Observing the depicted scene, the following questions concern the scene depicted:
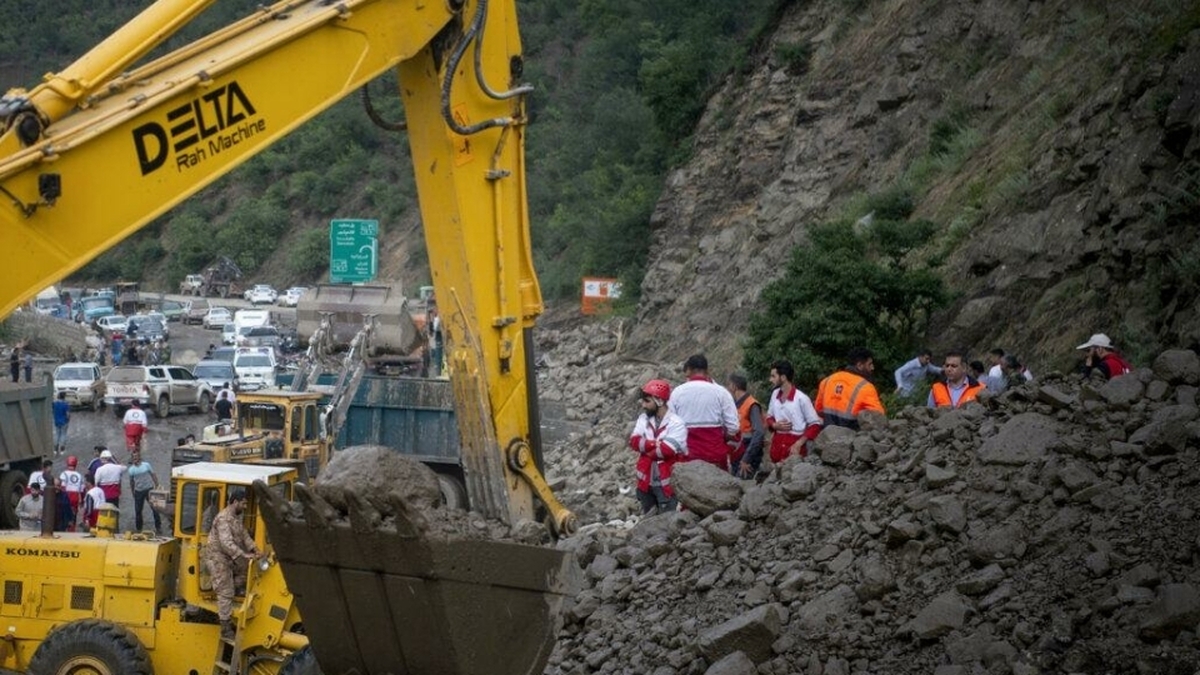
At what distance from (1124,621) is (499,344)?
17.7 ft

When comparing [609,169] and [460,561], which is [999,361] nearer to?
[460,561]

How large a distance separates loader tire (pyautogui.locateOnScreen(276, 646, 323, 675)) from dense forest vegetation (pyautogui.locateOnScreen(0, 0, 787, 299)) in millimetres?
30066

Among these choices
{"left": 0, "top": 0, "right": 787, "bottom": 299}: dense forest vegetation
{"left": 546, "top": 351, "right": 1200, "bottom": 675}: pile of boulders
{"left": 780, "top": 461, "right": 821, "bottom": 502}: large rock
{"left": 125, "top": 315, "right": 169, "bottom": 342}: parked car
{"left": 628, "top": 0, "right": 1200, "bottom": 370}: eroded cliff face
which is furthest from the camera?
{"left": 125, "top": 315, "right": 169, "bottom": 342}: parked car

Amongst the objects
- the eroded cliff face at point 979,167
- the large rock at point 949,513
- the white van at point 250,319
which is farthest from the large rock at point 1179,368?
the white van at point 250,319

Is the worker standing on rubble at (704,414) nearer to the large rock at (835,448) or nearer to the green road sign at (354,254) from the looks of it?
the large rock at (835,448)

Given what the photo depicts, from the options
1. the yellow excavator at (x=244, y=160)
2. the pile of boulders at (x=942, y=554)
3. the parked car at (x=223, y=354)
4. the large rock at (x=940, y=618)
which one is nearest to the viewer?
the pile of boulders at (x=942, y=554)

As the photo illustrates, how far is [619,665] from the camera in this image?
33.7 ft

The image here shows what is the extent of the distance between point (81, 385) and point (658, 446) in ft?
104

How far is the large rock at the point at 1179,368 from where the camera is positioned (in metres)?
10.1

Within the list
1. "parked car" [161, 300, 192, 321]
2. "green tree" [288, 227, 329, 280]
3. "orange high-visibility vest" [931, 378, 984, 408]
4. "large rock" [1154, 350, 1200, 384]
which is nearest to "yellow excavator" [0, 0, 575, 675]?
"orange high-visibility vest" [931, 378, 984, 408]

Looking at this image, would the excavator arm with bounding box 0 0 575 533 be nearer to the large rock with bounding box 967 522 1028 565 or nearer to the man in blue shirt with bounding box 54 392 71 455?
the large rock with bounding box 967 522 1028 565

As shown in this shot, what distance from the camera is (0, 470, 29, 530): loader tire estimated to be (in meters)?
24.2

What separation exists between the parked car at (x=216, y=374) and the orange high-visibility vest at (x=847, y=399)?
3192 centimetres

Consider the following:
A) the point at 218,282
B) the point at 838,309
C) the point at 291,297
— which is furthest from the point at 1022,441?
the point at 218,282
